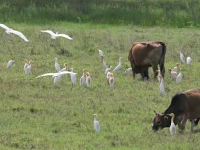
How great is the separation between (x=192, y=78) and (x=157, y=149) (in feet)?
30.6

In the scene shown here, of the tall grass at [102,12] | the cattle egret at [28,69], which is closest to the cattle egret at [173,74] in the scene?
the cattle egret at [28,69]

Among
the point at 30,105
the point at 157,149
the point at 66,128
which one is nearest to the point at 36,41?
the point at 30,105

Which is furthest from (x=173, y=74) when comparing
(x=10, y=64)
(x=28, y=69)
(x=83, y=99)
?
(x=10, y=64)

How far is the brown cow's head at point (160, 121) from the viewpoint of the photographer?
49.4 feet

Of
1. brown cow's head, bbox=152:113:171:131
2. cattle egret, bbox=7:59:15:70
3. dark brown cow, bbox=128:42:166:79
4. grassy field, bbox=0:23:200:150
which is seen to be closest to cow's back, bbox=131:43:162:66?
dark brown cow, bbox=128:42:166:79

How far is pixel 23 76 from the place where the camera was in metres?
21.2

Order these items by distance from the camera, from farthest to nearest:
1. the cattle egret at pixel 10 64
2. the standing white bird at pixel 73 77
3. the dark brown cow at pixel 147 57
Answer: the dark brown cow at pixel 147 57, the cattle egret at pixel 10 64, the standing white bird at pixel 73 77

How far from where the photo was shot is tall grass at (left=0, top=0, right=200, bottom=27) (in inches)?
1379

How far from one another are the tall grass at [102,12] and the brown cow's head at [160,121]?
19.8m

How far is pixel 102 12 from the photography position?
35.7 metres

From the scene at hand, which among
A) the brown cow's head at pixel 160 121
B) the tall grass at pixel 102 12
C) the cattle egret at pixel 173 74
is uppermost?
the brown cow's head at pixel 160 121

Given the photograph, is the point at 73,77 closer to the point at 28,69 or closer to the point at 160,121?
the point at 28,69

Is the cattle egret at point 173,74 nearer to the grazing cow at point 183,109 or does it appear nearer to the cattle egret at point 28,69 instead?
the cattle egret at point 28,69

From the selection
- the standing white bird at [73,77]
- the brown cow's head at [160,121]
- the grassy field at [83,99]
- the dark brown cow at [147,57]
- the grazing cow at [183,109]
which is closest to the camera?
the grassy field at [83,99]
